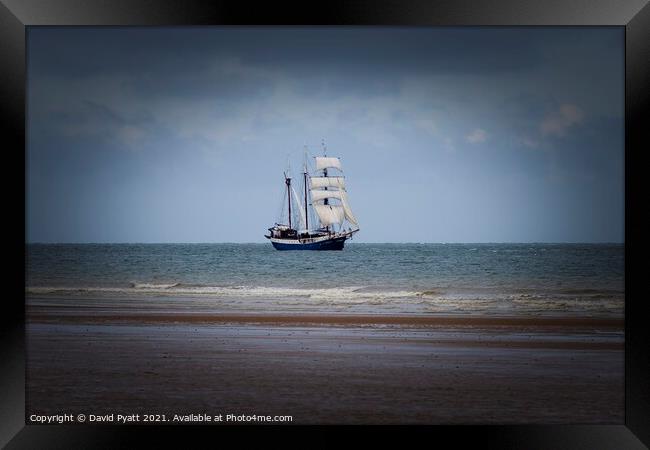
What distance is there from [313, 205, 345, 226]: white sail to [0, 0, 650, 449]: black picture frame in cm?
1929

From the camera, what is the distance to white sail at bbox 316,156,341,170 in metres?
17.1

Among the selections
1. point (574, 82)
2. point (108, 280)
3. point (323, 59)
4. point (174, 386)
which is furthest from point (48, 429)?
point (108, 280)

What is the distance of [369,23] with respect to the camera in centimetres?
439

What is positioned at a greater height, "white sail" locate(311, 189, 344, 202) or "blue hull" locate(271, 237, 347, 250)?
"white sail" locate(311, 189, 344, 202)

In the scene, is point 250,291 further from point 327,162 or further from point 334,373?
point 334,373

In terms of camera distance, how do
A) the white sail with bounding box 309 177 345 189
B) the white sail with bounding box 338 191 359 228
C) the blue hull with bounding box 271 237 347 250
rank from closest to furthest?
the white sail with bounding box 309 177 345 189 < the white sail with bounding box 338 191 359 228 < the blue hull with bounding box 271 237 347 250

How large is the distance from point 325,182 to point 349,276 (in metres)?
2.76

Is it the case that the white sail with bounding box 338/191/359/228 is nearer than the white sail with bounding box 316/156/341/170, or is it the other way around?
the white sail with bounding box 316/156/341/170

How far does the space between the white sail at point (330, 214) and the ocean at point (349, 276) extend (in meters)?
1.06

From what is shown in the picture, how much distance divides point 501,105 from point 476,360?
11245 millimetres

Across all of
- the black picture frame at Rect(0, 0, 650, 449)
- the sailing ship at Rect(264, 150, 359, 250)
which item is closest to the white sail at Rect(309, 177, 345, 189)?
the sailing ship at Rect(264, 150, 359, 250)

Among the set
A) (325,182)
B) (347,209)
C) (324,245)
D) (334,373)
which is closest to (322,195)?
(347,209)

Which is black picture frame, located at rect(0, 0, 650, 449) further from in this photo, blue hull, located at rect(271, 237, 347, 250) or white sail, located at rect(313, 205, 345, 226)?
blue hull, located at rect(271, 237, 347, 250)

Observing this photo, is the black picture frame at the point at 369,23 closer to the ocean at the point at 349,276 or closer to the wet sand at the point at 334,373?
the wet sand at the point at 334,373
